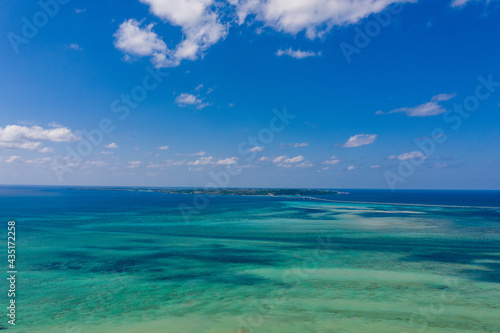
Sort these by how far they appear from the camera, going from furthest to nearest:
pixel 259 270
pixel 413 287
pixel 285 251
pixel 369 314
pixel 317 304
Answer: pixel 285 251
pixel 259 270
pixel 413 287
pixel 317 304
pixel 369 314

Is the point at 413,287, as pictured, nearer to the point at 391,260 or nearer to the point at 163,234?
the point at 391,260

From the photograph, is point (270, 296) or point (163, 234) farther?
point (163, 234)

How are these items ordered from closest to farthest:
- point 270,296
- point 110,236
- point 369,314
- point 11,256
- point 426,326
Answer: point 426,326
point 369,314
point 270,296
point 11,256
point 110,236

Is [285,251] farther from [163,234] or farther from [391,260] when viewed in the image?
[163,234]

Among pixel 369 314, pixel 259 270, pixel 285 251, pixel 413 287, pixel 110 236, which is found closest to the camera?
pixel 369 314

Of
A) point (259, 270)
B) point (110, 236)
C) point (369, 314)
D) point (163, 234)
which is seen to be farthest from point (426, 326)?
point (110, 236)

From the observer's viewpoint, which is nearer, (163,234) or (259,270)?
(259,270)

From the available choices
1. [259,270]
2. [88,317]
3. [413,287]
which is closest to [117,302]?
[88,317]

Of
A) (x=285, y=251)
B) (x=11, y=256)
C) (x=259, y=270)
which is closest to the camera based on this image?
(x=259, y=270)
